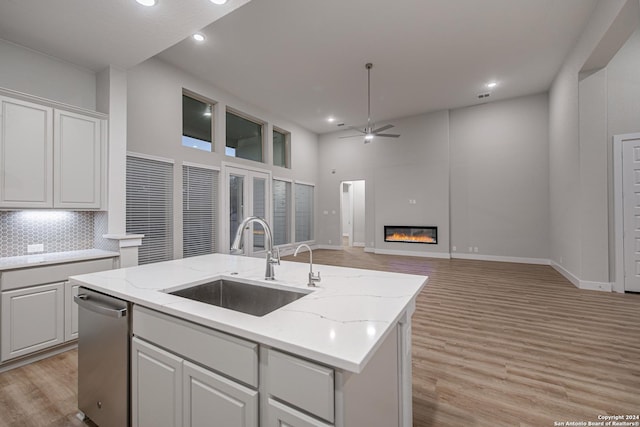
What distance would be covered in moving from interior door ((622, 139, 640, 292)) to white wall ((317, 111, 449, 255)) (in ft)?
11.3

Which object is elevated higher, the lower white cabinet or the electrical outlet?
the electrical outlet

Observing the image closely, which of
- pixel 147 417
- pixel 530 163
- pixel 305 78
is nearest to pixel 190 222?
pixel 305 78

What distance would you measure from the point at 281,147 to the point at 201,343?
7.42m

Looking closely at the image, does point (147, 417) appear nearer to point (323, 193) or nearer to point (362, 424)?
point (362, 424)

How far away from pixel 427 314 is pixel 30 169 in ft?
14.9

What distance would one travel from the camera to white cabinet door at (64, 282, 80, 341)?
2654 mm

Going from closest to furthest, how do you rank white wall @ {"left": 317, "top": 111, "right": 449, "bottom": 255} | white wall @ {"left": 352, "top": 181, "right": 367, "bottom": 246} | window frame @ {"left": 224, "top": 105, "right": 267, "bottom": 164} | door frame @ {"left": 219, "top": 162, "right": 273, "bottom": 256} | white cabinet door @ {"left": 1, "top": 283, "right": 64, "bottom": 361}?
1. white cabinet door @ {"left": 1, "top": 283, "right": 64, "bottom": 361}
2. door frame @ {"left": 219, "top": 162, "right": 273, "bottom": 256}
3. window frame @ {"left": 224, "top": 105, "right": 267, "bottom": 164}
4. white wall @ {"left": 317, "top": 111, "right": 449, "bottom": 255}
5. white wall @ {"left": 352, "top": 181, "right": 367, "bottom": 246}

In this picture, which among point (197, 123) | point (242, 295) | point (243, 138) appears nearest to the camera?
point (242, 295)

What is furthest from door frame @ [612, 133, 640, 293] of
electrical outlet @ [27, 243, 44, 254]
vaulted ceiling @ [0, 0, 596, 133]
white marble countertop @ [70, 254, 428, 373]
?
electrical outlet @ [27, 243, 44, 254]

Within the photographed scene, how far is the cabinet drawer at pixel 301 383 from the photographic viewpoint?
81 centimetres

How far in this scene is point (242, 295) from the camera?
1.71m

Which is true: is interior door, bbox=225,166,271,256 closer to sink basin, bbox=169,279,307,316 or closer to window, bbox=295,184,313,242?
window, bbox=295,184,313,242

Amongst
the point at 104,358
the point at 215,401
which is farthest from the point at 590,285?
the point at 104,358

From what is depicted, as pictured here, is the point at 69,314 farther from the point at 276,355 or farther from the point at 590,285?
the point at 590,285
